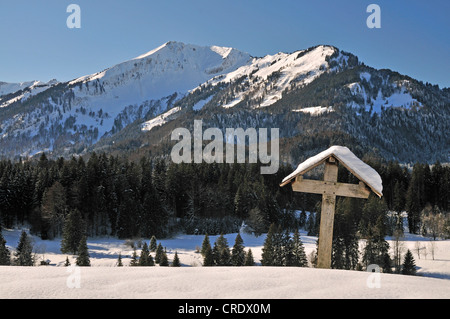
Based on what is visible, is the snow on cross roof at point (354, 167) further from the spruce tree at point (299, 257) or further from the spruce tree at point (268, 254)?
the spruce tree at point (299, 257)

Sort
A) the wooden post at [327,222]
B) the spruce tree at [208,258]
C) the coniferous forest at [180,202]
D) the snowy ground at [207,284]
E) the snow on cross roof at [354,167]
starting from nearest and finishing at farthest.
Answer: the snowy ground at [207,284] → the snow on cross roof at [354,167] → the wooden post at [327,222] → the spruce tree at [208,258] → the coniferous forest at [180,202]

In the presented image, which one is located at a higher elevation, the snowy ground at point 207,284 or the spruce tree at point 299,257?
the snowy ground at point 207,284

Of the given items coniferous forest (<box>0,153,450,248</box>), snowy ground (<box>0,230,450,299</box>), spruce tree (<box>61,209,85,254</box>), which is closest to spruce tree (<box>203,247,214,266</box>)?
coniferous forest (<box>0,153,450,248</box>)

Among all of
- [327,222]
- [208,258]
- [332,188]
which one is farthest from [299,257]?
[332,188]

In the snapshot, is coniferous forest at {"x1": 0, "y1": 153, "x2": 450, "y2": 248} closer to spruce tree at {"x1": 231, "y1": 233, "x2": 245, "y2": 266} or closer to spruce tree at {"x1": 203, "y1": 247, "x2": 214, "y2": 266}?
spruce tree at {"x1": 231, "y1": 233, "x2": 245, "y2": 266}

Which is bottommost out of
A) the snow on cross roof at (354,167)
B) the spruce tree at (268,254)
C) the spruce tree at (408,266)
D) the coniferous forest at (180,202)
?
the spruce tree at (408,266)

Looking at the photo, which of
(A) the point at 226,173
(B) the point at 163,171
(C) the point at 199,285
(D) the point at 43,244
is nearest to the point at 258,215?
(A) the point at 226,173

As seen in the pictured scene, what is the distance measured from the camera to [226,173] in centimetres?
9131

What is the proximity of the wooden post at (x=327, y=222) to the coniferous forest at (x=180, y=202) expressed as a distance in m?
41.6

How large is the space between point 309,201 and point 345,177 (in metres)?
11.4

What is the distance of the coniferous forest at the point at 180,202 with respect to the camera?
62.1m

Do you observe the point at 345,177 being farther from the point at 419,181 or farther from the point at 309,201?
the point at 419,181

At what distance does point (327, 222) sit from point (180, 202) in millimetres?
74422

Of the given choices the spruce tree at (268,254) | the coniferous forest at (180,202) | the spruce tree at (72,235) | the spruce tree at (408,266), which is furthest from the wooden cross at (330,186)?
the spruce tree at (72,235)
